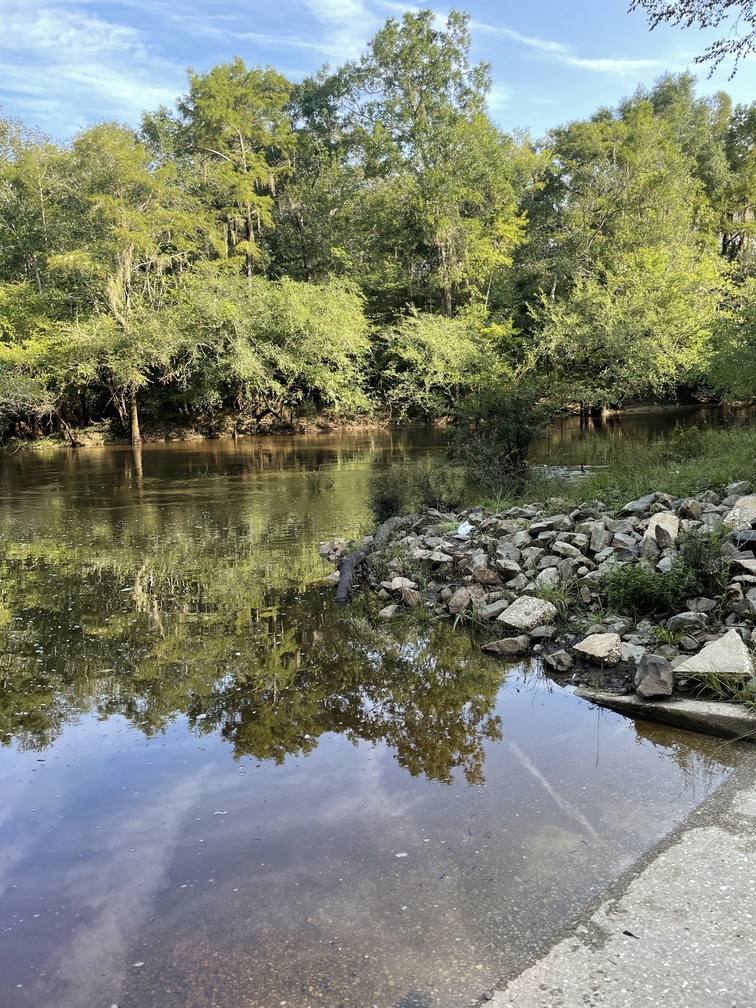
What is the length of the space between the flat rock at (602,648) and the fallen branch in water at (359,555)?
3.02 meters

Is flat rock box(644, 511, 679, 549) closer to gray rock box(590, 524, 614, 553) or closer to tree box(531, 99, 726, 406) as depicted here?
gray rock box(590, 524, 614, 553)

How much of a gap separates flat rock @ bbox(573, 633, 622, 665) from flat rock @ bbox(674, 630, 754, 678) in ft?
2.25

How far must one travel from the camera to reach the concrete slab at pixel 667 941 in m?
2.52

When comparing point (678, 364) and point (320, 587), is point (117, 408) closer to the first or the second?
point (678, 364)

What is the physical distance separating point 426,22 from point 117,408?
2573 cm

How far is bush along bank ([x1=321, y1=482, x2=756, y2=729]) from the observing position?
5254 mm

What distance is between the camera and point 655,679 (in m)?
5.03

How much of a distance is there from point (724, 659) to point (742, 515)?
8.78 feet

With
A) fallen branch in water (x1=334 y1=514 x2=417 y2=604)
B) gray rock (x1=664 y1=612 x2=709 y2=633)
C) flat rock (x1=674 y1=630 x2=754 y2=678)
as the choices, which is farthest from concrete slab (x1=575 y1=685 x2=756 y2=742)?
fallen branch in water (x1=334 y1=514 x2=417 y2=604)

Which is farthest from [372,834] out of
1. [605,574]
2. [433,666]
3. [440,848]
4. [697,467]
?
[697,467]

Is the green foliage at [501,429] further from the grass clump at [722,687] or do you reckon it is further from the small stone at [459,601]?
the grass clump at [722,687]

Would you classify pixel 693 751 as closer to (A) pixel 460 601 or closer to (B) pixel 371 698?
(B) pixel 371 698

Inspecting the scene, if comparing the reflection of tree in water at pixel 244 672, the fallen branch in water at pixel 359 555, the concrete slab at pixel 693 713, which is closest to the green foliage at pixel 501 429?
the fallen branch in water at pixel 359 555

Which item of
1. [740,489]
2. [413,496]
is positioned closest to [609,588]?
[740,489]
